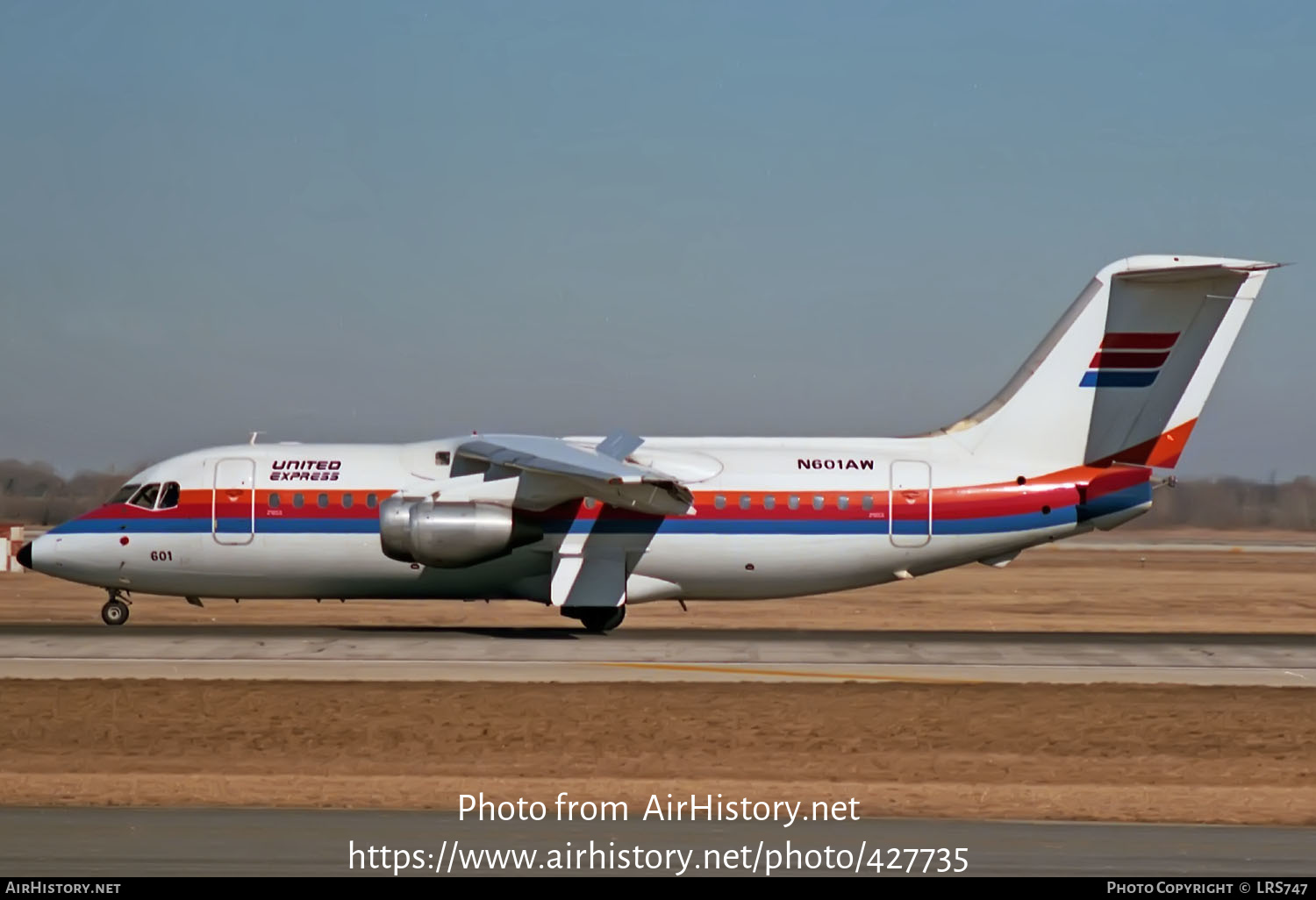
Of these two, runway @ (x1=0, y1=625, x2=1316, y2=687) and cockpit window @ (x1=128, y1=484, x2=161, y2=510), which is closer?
runway @ (x1=0, y1=625, x2=1316, y2=687)

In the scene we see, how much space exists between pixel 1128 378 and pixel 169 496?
18509 mm

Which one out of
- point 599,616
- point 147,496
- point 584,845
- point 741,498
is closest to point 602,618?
point 599,616

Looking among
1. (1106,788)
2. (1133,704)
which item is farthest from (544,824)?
(1133,704)

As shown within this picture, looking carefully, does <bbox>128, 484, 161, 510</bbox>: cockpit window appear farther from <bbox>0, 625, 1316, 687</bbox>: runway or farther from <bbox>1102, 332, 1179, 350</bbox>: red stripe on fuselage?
<bbox>1102, 332, 1179, 350</bbox>: red stripe on fuselage

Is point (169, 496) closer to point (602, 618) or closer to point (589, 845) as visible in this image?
point (602, 618)

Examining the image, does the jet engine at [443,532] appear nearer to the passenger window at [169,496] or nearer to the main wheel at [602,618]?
the main wheel at [602,618]

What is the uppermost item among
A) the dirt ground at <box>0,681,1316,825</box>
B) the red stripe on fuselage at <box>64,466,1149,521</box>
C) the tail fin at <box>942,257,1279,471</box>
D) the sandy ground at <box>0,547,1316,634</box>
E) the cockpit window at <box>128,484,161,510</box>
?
the tail fin at <box>942,257,1279,471</box>

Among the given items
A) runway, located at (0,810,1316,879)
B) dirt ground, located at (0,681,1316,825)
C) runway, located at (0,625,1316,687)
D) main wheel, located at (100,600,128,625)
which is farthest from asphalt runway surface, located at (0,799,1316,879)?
main wheel, located at (100,600,128,625)

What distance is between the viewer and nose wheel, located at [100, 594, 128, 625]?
102 ft

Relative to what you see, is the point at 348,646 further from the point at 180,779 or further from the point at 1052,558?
the point at 1052,558

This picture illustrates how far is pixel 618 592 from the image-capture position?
97.6 ft

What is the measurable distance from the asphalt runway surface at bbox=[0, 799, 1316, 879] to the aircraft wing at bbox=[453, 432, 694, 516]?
13573 mm
